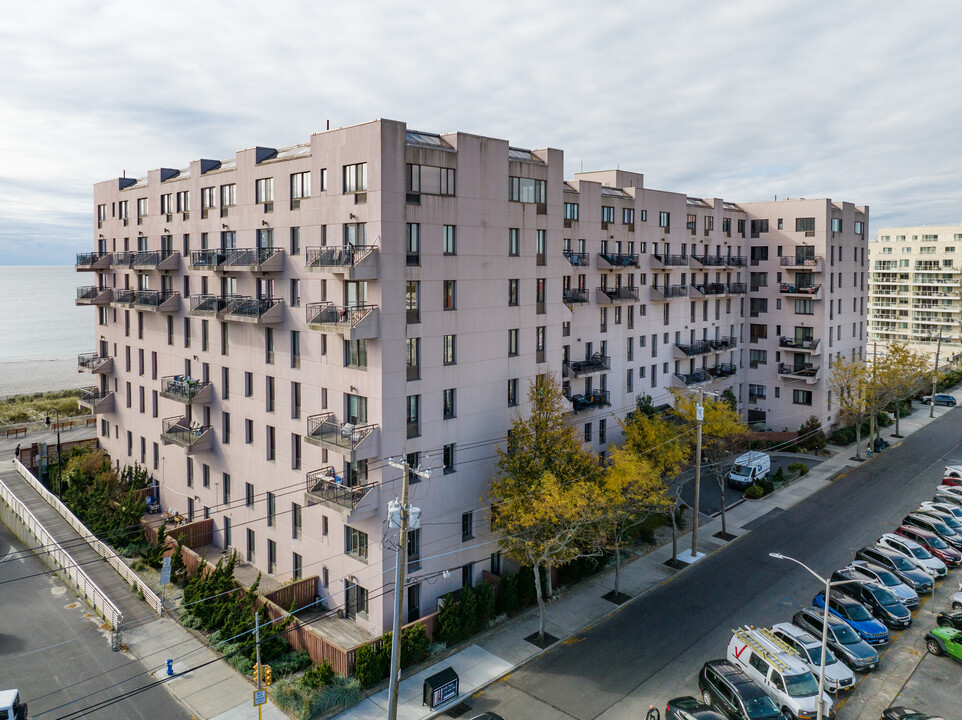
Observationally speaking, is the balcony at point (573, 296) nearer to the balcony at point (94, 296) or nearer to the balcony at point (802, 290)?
the balcony at point (802, 290)

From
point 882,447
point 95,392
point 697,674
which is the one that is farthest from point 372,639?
point 882,447

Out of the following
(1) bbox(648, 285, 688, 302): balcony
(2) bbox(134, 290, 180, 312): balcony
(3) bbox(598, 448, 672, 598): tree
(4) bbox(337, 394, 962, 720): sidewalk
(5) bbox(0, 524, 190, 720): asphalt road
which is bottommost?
(5) bbox(0, 524, 190, 720): asphalt road

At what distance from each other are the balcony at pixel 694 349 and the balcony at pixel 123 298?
43230 millimetres

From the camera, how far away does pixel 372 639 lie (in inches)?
1144

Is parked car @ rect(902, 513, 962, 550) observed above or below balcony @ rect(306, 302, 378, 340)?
below

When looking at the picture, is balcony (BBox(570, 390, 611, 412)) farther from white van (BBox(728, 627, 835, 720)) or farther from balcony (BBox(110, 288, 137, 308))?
balcony (BBox(110, 288, 137, 308))

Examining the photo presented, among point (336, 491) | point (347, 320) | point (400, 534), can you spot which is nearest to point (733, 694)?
point (400, 534)

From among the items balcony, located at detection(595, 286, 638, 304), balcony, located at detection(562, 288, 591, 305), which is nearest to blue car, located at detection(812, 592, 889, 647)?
balcony, located at detection(562, 288, 591, 305)

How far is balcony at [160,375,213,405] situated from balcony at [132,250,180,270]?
7988 mm

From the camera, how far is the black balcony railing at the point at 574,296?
4536cm

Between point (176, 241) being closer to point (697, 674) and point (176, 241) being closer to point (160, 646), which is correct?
point (160, 646)

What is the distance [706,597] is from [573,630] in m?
8.09

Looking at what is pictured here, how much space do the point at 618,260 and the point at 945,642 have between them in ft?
99.3

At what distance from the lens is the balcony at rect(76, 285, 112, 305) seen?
2063 inches
